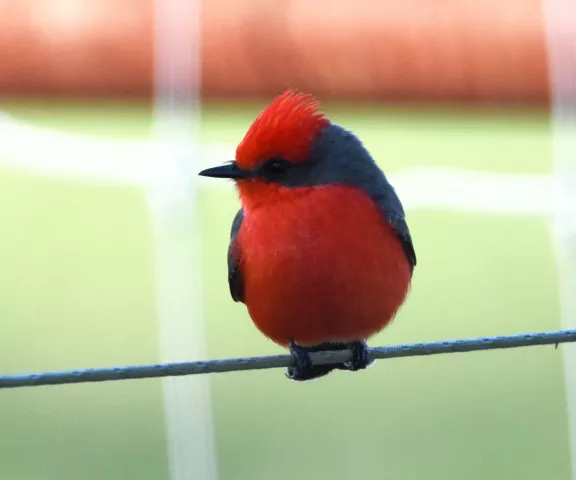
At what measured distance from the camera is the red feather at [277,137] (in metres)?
3.02

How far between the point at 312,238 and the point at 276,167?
1.10ft

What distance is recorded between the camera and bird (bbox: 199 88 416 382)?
2.76m

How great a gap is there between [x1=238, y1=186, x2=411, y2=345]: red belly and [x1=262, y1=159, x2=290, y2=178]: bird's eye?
0.12 metres

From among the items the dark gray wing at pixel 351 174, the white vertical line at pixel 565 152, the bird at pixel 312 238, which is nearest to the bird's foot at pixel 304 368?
the bird at pixel 312 238

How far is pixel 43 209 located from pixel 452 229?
236 centimetres

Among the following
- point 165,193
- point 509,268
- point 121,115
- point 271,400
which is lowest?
point 271,400

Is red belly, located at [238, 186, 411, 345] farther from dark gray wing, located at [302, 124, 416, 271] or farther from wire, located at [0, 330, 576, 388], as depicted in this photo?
wire, located at [0, 330, 576, 388]

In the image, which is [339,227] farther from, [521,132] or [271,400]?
[521,132]

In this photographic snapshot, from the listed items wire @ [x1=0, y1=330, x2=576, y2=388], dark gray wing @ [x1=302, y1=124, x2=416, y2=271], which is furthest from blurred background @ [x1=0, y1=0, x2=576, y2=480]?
wire @ [x1=0, y1=330, x2=576, y2=388]

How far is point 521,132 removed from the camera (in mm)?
6387

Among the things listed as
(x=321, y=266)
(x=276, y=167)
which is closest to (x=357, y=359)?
(x=321, y=266)

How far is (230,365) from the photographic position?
6.88ft

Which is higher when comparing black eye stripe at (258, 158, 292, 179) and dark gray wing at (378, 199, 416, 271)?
black eye stripe at (258, 158, 292, 179)

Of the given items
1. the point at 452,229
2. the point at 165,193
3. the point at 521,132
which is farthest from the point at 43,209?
the point at 521,132
